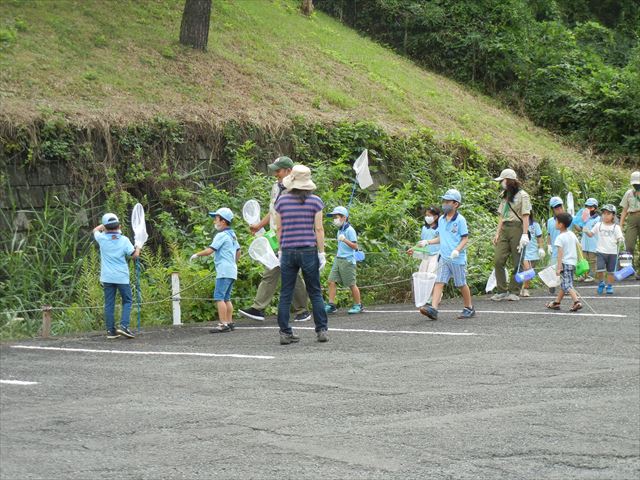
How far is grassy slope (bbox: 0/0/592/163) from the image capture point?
21.1m

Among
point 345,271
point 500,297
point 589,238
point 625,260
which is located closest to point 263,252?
point 345,271

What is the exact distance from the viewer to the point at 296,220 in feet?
37.9

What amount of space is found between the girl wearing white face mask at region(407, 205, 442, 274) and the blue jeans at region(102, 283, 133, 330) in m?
4.08

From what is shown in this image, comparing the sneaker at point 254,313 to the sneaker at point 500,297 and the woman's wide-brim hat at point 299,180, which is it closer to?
the woman's wide-brim hat at point 299,180

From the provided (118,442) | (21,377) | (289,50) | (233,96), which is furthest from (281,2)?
(118,442)

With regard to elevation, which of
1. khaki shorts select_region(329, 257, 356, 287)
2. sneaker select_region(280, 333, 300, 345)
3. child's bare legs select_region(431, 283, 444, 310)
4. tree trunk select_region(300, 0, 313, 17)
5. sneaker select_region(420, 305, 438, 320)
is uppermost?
tree trunk select_region(300, 0, 313, 17)

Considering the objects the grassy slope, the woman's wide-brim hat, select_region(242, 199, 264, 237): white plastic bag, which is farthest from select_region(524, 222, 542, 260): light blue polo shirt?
the grassy slope

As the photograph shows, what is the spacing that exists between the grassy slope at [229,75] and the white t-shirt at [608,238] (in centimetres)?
779

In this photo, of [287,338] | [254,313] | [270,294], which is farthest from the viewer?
[254,313]

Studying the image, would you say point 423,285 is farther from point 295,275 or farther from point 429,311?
point 295,275

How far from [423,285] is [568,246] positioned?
2502mm

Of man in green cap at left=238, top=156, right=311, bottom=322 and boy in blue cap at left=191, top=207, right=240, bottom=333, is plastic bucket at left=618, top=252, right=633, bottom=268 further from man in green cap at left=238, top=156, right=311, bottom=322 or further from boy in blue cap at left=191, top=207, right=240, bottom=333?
boy in blue cap at left=191, top=207, right=240, bottom=333

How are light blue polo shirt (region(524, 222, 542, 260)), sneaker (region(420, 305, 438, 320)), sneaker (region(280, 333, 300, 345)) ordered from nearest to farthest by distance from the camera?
sneaker (region(280, 333, 300, 345))
sneaker (region(420, 305, 438, 320))
light blue polo shirt (region(524, 222, 542, 260))

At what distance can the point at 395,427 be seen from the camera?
301 inches
